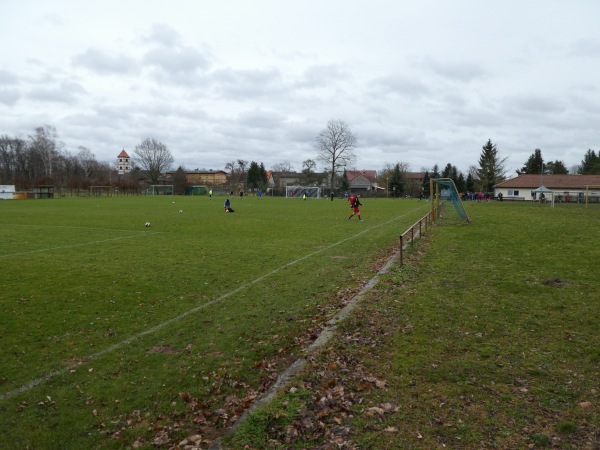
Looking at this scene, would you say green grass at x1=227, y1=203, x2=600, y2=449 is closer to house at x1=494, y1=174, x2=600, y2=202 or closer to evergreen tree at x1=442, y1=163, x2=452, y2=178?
house at x1=494, y1=174, x2=600, y2=202

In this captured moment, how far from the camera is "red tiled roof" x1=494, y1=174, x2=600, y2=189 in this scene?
2731 inches

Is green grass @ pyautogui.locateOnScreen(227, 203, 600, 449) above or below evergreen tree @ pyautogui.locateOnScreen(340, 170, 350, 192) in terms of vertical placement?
below

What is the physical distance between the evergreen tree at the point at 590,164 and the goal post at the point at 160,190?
299 feet

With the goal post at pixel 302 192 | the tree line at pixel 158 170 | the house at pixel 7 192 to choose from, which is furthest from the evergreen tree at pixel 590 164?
the house at pixel 7 192

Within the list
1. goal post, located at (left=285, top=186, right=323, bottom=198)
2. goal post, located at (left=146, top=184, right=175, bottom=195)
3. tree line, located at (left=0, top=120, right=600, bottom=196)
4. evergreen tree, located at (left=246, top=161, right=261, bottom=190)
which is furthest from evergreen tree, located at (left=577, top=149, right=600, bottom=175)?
goal post, located at (left=146, top=184, right=175, bottom=195)

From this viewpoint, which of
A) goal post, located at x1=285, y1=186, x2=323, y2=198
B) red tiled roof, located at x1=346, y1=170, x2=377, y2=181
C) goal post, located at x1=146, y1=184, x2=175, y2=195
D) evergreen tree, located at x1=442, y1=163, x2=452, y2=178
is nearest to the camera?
goal post, located at x1=285, y1=186, x2=323, y2=198

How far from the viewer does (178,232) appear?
21.1 metres

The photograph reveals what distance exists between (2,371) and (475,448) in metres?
6.05

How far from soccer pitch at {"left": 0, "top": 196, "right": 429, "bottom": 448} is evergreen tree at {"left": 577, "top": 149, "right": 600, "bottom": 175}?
94604mm

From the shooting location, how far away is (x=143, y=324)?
7715 mm

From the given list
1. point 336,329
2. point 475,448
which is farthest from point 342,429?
point 336,329

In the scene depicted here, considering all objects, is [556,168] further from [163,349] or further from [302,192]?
[163,349]

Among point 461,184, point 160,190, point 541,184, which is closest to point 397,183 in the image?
point 461,184

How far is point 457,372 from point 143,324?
5416mm
